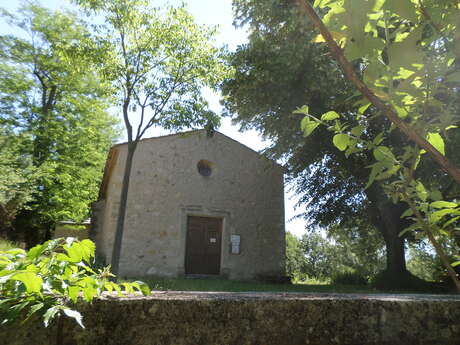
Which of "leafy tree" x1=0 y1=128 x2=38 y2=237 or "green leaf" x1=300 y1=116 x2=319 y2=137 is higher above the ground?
"leafy tree" x1=0 y1=128 x2=38 y2=237

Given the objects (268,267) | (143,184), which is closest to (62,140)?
(143,184)

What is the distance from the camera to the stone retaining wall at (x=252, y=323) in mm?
1003

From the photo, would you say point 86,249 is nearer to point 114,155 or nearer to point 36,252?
point 36,252

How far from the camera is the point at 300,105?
1038cm

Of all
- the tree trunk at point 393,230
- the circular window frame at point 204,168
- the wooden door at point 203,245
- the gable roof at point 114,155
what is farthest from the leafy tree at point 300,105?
the wooden door at point 203,245

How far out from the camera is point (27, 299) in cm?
85

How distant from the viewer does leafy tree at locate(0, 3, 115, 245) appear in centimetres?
1734

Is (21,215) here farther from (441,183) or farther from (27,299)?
(27,299)

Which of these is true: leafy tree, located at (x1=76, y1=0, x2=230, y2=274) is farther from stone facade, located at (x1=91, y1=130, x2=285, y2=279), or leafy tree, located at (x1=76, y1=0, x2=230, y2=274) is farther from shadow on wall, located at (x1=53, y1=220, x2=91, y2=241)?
shadow on wall, located at (x1=53, y1=220, x2=91, y2=241)

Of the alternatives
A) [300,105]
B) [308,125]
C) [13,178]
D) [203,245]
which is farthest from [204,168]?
[308,125]

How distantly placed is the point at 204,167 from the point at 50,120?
9478 millimetres

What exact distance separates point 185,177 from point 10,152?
768cm

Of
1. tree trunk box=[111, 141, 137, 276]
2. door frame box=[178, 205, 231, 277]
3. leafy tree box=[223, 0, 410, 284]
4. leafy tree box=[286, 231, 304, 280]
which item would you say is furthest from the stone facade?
leafy tree box=[286, 231, 304, 280]

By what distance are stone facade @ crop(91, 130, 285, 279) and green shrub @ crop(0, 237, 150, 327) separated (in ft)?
34.6
